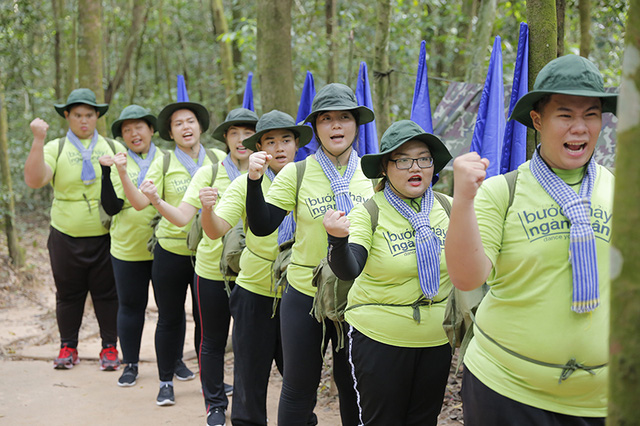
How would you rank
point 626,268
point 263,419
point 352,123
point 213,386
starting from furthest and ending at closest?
1. point 213,386
2. point 263,419
3. point 352,123
4. point 626,268

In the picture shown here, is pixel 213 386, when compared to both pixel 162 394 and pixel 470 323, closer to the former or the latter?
pixel 162 394

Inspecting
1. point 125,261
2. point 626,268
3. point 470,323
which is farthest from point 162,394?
point 626,268

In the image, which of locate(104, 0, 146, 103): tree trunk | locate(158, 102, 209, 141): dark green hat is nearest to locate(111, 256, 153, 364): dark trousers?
locate(158, 102, 209, 141): dark green hat

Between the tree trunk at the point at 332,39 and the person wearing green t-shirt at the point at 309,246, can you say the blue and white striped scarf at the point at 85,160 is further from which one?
the tree trunk at the point at 332,39

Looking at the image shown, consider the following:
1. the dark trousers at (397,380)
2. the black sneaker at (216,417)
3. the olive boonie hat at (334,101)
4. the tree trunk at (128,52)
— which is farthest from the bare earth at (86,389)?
the tree trunk at (128,52)

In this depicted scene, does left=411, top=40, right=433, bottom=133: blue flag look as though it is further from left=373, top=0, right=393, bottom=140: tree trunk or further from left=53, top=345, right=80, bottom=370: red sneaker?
left=53, top=345, right=80, bottom=370: red sneaker

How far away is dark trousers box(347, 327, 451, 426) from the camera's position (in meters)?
3.17

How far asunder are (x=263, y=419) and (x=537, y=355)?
8.29ft

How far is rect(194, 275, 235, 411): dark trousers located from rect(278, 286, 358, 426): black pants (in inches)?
46.7

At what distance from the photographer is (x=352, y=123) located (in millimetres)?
3980

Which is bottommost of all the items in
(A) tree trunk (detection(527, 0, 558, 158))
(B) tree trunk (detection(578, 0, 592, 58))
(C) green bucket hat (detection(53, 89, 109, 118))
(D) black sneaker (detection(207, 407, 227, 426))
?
(D) black sneaker (detection(207, 407, 227, 426))

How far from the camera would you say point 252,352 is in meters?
4.38

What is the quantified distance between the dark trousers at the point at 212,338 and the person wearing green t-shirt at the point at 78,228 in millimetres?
1999

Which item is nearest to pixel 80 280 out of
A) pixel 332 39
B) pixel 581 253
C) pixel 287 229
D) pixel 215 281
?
pixel 215 281
